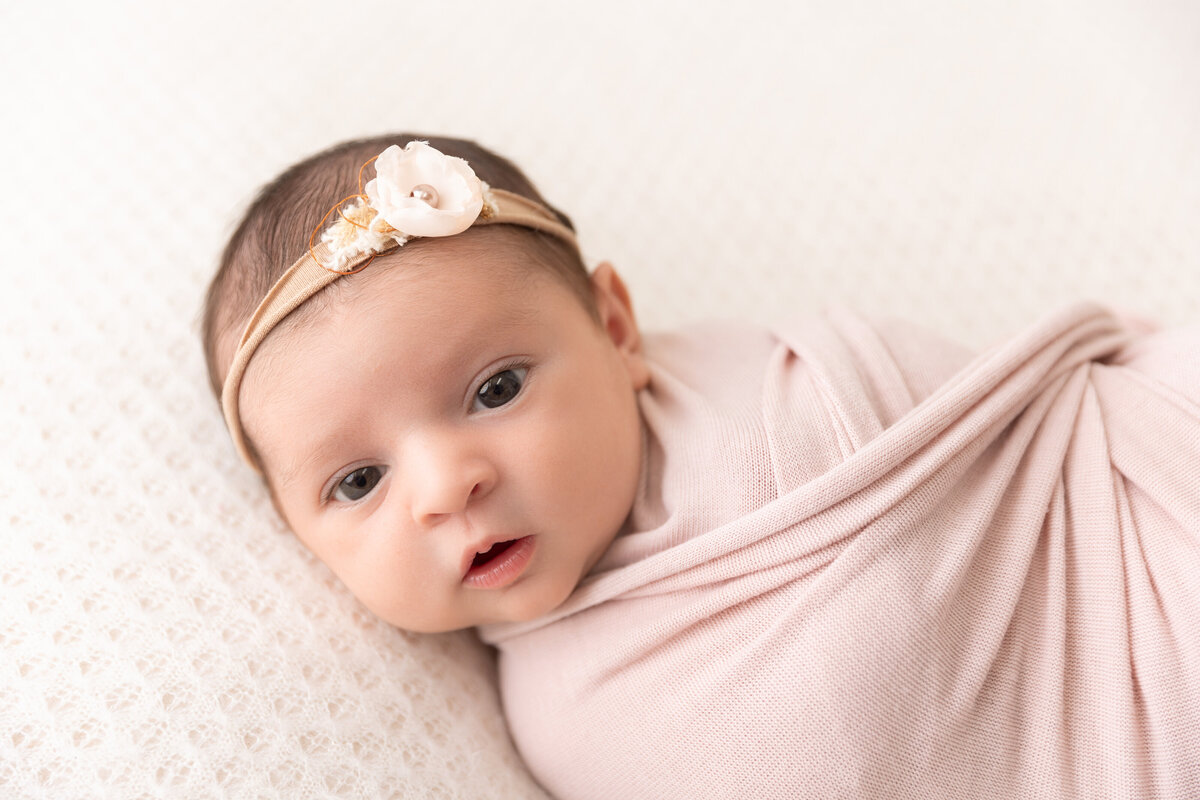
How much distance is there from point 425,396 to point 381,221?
0.23 m

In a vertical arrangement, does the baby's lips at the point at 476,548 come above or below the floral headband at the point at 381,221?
below

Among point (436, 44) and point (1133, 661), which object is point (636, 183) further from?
point (1133, 661)

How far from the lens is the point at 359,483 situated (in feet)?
3.91

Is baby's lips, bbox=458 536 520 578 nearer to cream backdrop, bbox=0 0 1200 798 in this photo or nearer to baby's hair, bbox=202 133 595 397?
cream backdrop, bbox=0 0 1200 798

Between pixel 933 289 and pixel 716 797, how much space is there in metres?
1.17

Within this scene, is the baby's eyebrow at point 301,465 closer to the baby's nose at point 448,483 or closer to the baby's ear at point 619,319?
the baby's nose at point 448,483

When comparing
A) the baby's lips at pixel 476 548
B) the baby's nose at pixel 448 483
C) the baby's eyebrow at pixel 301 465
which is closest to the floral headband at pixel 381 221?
the baby's eyebrow at pixel 301 465

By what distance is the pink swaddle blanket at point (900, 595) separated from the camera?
3.44 ft

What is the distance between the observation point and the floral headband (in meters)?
1.12

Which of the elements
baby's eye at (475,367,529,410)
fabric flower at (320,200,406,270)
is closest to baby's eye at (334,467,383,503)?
baby's eye at (475,367,529,410)

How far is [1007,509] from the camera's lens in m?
1.17

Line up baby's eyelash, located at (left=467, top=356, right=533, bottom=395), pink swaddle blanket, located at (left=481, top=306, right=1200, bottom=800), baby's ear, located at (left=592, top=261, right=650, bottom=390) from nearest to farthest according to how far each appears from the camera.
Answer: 1. pink swaddle blanket, located at (left=481, top=306, right=1200, bottom=800)
2. baby's eyelash, located at (left=467, top=356, right=533, bottom=395)
3. baby's ear, located at (left=592, top=261, right=650, bottom=390)

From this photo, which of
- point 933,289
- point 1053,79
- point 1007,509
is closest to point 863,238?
point 933,289

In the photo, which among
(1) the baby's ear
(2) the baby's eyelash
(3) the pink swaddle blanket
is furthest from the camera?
(1) the baby's ear
